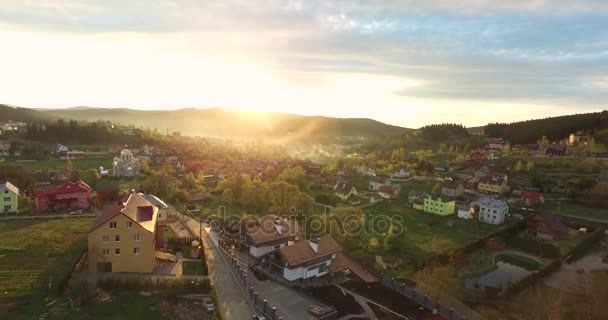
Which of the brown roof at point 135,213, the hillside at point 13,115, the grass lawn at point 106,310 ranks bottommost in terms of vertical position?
the grass lawn at point 106,310

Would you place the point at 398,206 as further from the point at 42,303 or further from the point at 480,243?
the point at 42,303

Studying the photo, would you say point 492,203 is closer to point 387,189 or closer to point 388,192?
point 388,192

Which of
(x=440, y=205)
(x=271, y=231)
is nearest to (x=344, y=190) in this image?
A: (x=440, y=205)

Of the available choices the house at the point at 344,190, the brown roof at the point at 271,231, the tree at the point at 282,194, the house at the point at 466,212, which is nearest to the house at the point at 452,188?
the house at the point at 466,212

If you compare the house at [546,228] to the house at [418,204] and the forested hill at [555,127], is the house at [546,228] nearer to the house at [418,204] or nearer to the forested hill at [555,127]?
the house at [418,204]

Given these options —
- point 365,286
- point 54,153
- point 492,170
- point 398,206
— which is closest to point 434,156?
point 492,170
